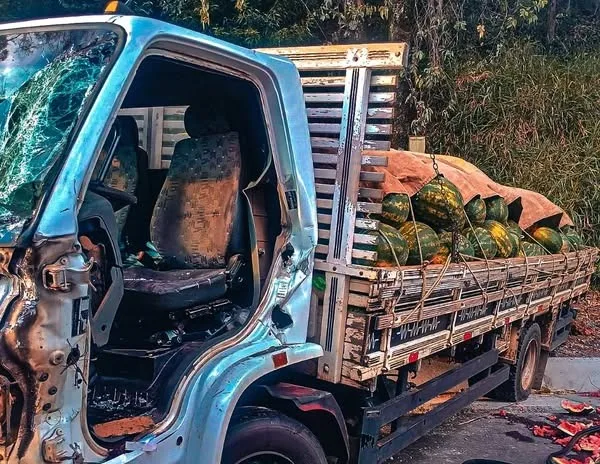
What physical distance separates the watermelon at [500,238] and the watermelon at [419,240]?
1117 mm

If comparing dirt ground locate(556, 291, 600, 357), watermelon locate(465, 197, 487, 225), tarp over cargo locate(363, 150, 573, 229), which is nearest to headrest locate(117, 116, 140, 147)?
tarp over cargo locate(363, 150, 573, 229)

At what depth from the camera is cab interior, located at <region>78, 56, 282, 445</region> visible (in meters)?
2.62

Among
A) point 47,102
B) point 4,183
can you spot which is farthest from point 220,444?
point 47,102

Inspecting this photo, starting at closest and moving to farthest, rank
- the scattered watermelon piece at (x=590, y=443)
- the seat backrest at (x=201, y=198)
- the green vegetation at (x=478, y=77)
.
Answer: the seat backrest at (x=201, y=198), the scattered watermelon piece at (x=590, y=443), the green vegetation at (x=478, y=77)

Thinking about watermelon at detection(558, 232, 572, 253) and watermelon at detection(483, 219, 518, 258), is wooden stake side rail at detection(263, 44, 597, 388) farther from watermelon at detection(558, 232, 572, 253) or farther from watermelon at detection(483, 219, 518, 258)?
watermelon at detection(558, 232, 572, 253)

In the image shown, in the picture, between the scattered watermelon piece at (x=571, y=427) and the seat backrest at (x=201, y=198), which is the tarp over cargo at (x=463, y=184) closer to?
the seat backrest at (x=201, y=198)

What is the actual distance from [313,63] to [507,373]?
3.70 m

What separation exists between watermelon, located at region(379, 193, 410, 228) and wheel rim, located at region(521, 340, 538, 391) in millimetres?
3062

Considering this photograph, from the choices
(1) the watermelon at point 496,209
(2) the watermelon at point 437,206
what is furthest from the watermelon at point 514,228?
(2) the watermelon at point 437,206

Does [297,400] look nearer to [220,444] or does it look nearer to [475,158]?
[220,444]

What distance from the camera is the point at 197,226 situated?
126 inches

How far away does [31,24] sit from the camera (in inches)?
109

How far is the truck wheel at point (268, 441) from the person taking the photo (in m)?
2.87

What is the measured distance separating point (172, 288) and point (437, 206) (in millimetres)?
2517
